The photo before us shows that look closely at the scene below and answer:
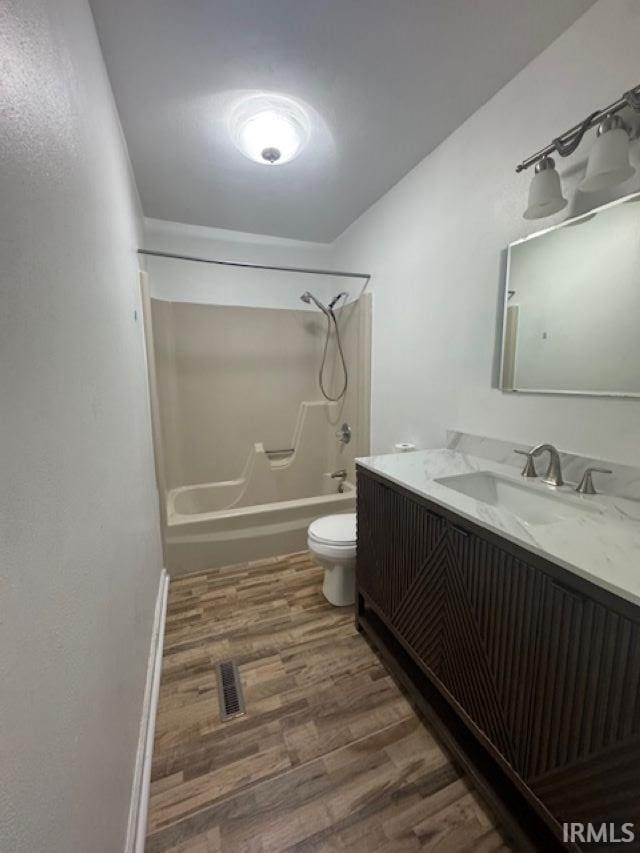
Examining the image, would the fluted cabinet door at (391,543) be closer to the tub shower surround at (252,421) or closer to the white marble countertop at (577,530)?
the white marble countertop at (577,530)

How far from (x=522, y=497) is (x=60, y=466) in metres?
1.38

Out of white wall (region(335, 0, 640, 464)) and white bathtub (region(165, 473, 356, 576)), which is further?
white bathtub (region(165, 473, 356, 576))

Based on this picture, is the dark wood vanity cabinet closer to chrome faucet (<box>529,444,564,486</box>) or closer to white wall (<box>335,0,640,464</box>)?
chrome faucet (<box>529,444,564,486</box>)

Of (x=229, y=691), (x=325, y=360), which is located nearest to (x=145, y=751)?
(x=229, y=691)

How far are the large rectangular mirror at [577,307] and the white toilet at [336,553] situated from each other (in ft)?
3.51

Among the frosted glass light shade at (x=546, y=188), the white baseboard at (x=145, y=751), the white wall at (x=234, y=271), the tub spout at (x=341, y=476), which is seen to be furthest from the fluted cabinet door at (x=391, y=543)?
the white wall at (x=234, y=271)

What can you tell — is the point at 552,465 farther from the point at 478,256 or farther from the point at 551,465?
the point at 478,256

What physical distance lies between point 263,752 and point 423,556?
0.86 meters

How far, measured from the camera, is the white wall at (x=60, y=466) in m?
0.42

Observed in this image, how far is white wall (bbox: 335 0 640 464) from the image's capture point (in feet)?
3.44

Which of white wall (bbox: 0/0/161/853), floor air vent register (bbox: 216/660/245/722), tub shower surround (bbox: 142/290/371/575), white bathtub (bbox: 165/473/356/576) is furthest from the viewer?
tub shower surround (bbox: 142/290/371/575)

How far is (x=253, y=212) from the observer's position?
2293mm

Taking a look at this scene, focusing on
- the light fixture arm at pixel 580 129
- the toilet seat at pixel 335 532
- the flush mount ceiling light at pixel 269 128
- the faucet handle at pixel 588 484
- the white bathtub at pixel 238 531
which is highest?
the flush mount ceiling light at pixel 269 128

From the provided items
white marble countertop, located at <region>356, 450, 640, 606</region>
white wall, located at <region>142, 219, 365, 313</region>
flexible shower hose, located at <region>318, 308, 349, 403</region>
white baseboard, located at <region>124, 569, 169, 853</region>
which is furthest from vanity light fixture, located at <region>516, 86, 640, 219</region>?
white baseboard, located at <region>124, 569, 169, 853</region>
